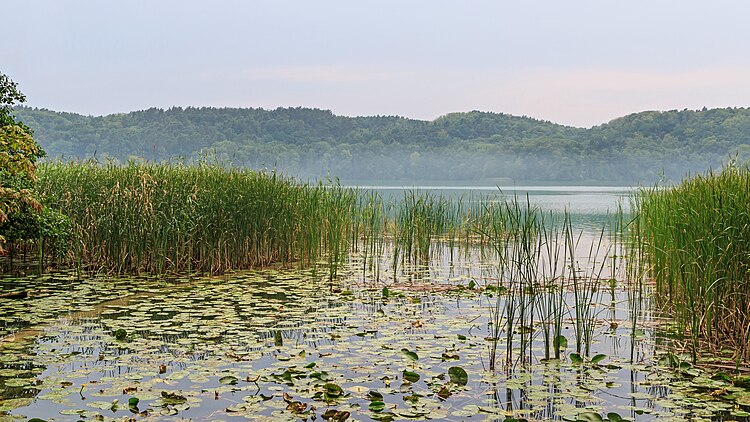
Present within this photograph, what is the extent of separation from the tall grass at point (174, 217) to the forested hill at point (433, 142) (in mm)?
26010

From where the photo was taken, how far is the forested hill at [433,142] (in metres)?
39.5

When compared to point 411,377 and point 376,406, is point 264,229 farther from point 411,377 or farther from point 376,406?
point 376,406

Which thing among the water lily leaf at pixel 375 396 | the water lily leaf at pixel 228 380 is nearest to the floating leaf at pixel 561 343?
the water lily leaf at pixel 375 396

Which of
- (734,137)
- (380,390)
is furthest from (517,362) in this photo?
(734,137)

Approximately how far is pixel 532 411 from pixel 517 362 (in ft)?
3.19

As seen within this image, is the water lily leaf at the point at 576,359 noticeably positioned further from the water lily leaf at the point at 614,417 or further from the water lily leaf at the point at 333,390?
the water lily leaf at the point at 333,390

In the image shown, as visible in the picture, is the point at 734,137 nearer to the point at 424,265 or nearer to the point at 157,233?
the point at 424,265

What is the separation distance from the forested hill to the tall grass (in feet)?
85.3

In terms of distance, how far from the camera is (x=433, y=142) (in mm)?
47906

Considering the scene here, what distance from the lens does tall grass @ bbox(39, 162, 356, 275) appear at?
8.67 metres

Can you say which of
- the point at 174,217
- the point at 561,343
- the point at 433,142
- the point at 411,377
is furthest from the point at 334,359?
the point at 433,142

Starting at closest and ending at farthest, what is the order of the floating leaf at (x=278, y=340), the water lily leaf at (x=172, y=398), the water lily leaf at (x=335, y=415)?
the water lily leaf at (x=335, y=415)
the water lily leaf at (x=172, y=398)
the floating leaf at (x=278, y=340)

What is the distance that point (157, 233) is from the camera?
8586 millimetres

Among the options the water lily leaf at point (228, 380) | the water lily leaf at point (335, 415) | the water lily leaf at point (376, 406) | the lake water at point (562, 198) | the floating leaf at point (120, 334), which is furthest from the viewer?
the lake water at point (562, 198)
